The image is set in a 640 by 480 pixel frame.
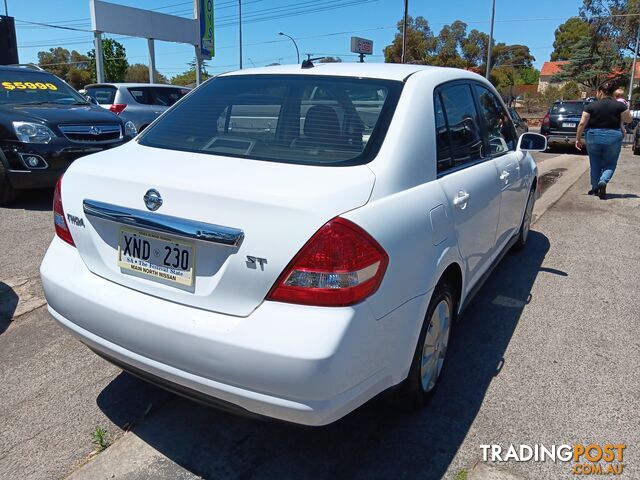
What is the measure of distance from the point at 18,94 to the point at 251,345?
22.6ft

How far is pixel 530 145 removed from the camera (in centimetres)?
436

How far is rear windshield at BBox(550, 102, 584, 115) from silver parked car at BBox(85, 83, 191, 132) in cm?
1162

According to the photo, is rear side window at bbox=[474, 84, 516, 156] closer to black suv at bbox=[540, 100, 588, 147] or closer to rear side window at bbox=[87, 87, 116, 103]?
rear side window at bbox=[87, 87, 116, 103]

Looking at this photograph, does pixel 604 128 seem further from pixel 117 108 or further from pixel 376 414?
pixel 117 108

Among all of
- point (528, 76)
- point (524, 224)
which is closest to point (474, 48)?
point (528, 76)

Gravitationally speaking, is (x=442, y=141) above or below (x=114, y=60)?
below

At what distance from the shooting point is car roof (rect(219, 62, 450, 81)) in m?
2.82

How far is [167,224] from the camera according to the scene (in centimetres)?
206

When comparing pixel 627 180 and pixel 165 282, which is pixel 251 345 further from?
pixel 627 180

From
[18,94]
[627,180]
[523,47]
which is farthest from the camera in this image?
[523,47]

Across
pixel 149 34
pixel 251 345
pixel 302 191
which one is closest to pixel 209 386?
pixel 251 345

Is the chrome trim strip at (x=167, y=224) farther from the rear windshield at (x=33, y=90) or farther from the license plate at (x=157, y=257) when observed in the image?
the rear windshield at (x=33, y=90)

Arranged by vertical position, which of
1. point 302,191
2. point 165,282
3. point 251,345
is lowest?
point 251,345

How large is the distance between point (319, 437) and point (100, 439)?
1.02 metres
